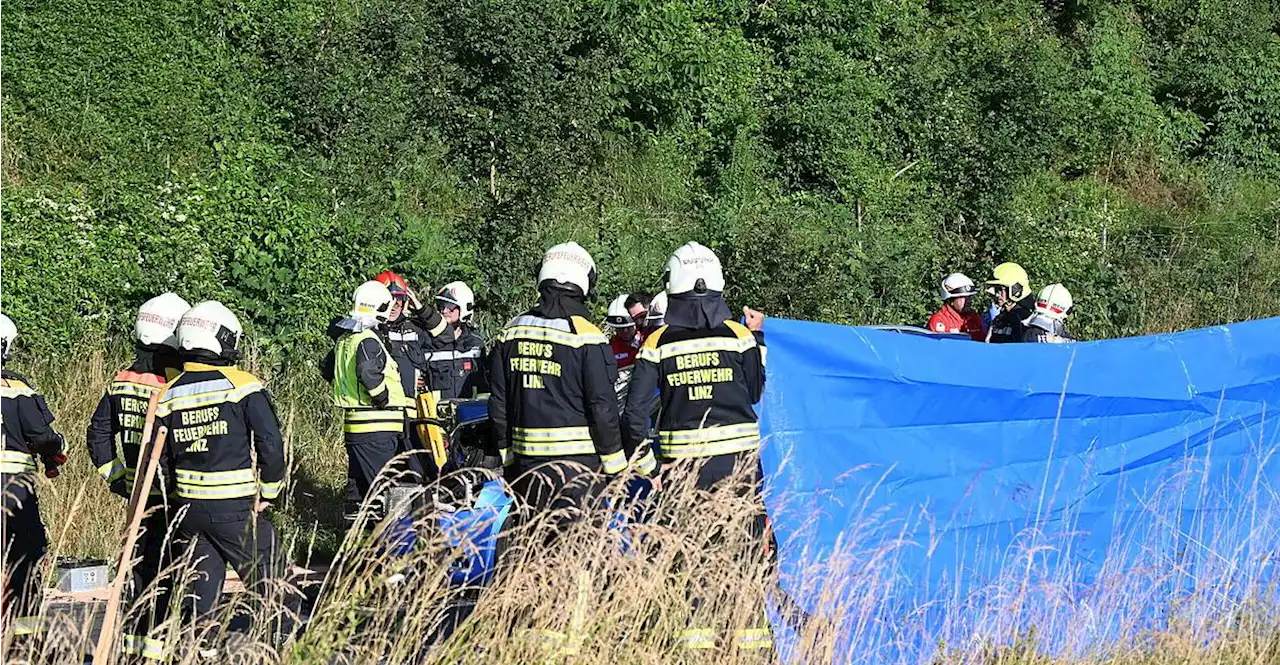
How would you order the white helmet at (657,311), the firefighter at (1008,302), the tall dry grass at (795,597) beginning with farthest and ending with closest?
the firefighter at (1008,302)
the white helmet at (657,311)
the tall dry grass at (795,597)

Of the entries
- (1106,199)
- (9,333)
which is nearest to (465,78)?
(1106,199)

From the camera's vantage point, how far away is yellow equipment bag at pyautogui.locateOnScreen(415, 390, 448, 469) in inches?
348

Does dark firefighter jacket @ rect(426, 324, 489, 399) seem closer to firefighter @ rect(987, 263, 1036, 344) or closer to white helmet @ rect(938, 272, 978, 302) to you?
white helmet @ rect(938, 272, 978, 302)

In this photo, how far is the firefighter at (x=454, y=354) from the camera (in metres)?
11.0

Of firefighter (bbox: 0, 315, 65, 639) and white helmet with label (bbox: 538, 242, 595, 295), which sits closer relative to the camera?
white helmet with label (bbox: 538, 242, 595, 295)

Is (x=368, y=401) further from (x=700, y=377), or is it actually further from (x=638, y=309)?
(x=700, y=377)

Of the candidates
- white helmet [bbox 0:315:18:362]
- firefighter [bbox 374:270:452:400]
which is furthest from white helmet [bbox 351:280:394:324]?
white helmet [bbox 0:315:18:362]

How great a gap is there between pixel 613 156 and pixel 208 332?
11665mm

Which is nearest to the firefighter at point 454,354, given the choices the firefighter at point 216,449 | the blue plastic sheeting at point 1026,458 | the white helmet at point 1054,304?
the white helmet at point 1054,304

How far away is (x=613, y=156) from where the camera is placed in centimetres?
1750

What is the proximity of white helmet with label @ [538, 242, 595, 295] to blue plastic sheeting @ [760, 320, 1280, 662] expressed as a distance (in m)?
0.93

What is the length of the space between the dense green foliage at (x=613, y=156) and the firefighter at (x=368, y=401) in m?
4.54

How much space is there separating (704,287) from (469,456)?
248 centimetres

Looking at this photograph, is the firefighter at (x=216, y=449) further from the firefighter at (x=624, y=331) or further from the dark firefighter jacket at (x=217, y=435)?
the firefighter at (x=624, y=331)
